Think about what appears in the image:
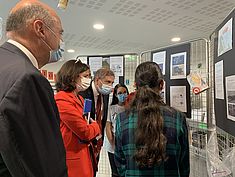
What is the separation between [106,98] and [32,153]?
6.14 ft

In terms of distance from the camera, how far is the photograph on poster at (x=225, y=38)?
1.30m

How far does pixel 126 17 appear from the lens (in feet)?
11.4

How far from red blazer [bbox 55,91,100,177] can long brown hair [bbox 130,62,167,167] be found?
506mm

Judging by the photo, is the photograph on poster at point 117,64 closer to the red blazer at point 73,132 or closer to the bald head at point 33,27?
the red blazer at point 73,132

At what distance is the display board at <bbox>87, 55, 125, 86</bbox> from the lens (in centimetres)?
294

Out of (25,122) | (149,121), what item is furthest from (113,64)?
(25,122)

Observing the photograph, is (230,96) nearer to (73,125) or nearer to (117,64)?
(73,125)

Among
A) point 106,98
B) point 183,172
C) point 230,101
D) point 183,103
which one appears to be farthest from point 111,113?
point 230,101

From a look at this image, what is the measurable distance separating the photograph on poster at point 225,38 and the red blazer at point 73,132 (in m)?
1.07

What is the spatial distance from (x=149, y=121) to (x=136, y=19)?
101 inches

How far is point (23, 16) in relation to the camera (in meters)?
0.93

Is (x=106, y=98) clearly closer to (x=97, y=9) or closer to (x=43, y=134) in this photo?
(x=97, y=9)

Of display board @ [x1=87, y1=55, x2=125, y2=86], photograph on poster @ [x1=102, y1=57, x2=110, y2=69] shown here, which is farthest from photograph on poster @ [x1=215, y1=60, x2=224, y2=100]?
photograph on poster @ [x1=102, y1=57, x2=110, y2=69]

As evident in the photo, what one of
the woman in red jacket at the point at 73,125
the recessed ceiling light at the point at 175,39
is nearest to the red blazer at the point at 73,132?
the woman in red jacket at the point at 73,125
